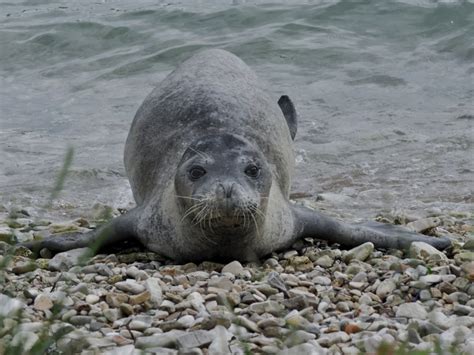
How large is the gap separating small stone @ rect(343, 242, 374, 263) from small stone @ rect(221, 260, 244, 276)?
0.61m

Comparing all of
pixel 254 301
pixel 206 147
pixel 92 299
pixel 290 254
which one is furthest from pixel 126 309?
pixel 290 254

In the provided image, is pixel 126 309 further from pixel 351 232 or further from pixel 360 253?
pixel 351 232

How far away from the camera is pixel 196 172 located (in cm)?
529

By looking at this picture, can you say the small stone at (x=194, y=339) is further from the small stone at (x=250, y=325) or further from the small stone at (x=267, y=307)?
the small stone at (x=267, y=307)

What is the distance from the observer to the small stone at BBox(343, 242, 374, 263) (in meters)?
5.51

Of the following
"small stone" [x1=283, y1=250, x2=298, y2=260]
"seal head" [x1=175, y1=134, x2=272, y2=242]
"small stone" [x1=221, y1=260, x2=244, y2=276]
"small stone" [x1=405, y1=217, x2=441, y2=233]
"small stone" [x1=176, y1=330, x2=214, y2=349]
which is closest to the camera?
"small stone" [x1=176, y1=330, x2=214, y2=349]

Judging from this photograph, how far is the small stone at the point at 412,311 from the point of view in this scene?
4.13 m

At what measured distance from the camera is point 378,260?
5.46 metres

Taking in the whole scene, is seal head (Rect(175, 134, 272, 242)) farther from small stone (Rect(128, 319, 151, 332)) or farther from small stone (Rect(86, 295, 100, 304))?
small stone (Rect(128, 319, 151, 332))

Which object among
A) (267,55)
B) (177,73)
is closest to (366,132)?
(177,73)

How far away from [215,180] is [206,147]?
415 millimetres

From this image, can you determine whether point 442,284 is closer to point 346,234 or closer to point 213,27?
point 346,234

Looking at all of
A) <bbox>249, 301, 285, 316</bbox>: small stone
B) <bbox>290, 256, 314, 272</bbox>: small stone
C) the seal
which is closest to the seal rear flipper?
the seal

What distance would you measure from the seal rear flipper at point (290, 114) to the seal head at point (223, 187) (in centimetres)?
250
